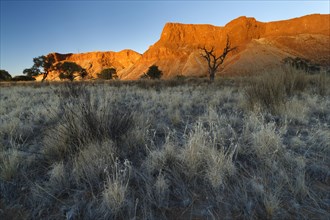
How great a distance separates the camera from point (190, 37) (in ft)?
415

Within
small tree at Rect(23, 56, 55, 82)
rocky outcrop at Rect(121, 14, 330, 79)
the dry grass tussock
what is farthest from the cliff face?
the dry grass tussock

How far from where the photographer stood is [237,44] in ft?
339

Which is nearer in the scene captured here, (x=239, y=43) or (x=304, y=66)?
(x=304, y=66)

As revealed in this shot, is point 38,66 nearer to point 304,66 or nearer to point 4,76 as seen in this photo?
point 4,76

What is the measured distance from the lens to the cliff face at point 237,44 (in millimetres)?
77188

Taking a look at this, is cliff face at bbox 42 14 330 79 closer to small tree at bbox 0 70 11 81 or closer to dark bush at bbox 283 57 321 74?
small tree at bbox 0 70 11 81

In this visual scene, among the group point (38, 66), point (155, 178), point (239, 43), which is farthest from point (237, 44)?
point (155, 178)

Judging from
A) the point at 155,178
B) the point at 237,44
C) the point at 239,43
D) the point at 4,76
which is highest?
the point at 239,43

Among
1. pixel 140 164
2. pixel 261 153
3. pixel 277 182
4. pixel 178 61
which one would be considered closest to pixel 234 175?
pixel 277 182

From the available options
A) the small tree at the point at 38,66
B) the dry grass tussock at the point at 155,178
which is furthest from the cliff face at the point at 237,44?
the dry grass tussock at the point at 155,178

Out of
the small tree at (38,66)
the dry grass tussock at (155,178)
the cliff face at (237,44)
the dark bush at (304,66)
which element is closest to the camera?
the dry grass tussock at (155,178)

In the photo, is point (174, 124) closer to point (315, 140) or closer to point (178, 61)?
point (315, 140)

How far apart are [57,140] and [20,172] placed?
0.55m

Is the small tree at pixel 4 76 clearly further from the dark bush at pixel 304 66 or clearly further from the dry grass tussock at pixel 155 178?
the dry grass tussock at pixel 155 178
